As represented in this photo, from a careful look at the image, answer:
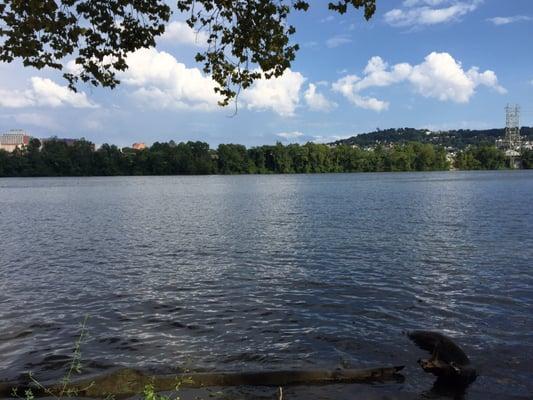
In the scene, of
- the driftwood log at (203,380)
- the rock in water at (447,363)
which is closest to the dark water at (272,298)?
the rock in water at (447,363)

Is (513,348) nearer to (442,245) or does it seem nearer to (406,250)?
(406,250)

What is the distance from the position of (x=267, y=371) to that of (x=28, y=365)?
610 cm

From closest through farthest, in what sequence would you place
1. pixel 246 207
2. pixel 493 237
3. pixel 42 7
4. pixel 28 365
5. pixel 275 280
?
pixel 42 7
pixel 28 365
pixel 275 280
pixel 493 237
pixel 246 207

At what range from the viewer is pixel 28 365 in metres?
12.3

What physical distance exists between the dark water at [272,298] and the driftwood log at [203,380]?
0.51 m

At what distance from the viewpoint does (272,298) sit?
711 inches

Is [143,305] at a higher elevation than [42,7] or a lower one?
lower

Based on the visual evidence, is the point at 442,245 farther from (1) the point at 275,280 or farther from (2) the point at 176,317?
(2) the point at 176,317

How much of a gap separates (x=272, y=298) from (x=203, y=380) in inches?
288

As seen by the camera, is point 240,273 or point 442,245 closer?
point 240,273

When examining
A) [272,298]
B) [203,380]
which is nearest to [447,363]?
[203,380]

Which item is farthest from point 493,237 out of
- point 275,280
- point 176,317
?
point 176,317

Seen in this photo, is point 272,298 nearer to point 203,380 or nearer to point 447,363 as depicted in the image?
point 203,380

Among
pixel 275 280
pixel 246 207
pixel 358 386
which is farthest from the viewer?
pixel 246 207
